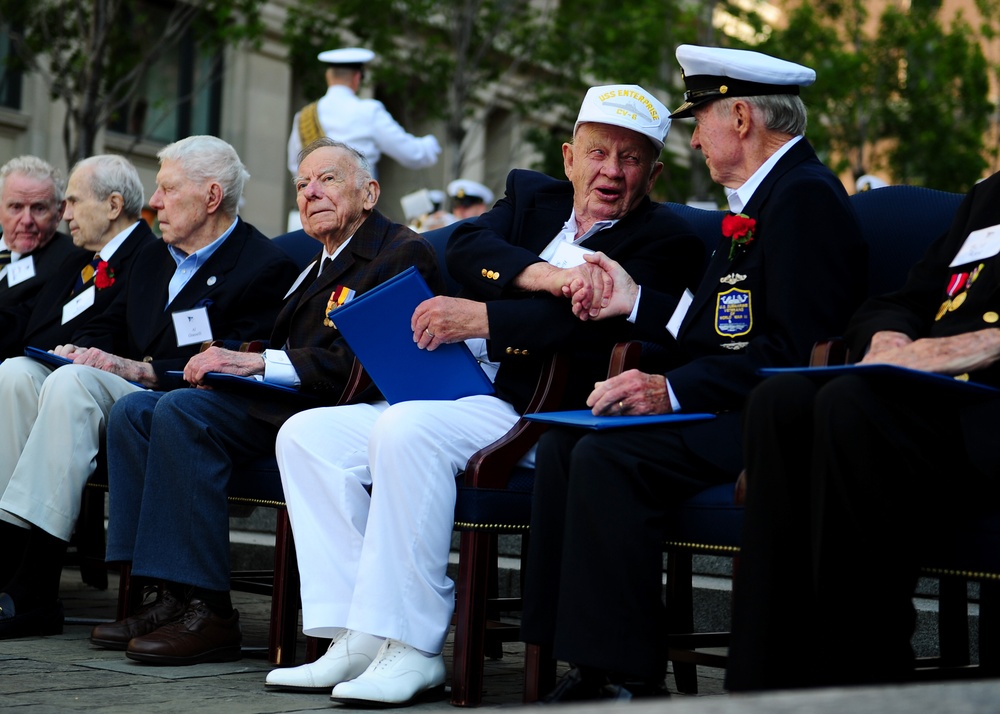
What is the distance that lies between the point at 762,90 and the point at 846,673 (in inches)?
69.6

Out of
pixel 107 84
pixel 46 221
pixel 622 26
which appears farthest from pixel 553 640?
pixel 622 26

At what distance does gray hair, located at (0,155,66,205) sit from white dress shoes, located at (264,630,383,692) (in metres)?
3.31

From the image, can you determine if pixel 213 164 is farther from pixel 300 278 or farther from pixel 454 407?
pixel 454 407

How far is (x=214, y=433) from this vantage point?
4.74 meters

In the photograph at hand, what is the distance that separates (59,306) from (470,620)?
9.61 feet

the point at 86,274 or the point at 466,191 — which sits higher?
the point at 466,191

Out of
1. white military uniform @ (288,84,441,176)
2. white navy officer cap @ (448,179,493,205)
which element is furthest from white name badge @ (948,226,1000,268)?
white navy officer cap @ (448,179,493,205)

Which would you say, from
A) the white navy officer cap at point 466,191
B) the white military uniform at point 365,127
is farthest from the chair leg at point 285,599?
the white navy officer cap at point 466,191

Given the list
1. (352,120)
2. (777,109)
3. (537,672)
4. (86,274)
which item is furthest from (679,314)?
→ (352,120)

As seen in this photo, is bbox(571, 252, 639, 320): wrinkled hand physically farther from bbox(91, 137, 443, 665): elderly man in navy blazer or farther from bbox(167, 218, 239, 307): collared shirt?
bbox(167, 218, 239, 307): collared shirt

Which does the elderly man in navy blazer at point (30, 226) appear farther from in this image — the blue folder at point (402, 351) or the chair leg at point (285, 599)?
the blue folder at point (402, 351)

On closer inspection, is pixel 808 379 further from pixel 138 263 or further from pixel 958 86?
pixel 958 86

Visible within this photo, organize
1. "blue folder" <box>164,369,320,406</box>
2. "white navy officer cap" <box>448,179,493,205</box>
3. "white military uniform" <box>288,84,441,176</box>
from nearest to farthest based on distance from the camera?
"blue folder" <box>164,369,320,406</box> → "white military uniform" <box>288,84,441,176</box> → "white navy officer cap" <box>448,179,493,205</box>

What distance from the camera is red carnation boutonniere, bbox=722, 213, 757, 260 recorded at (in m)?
3.93
